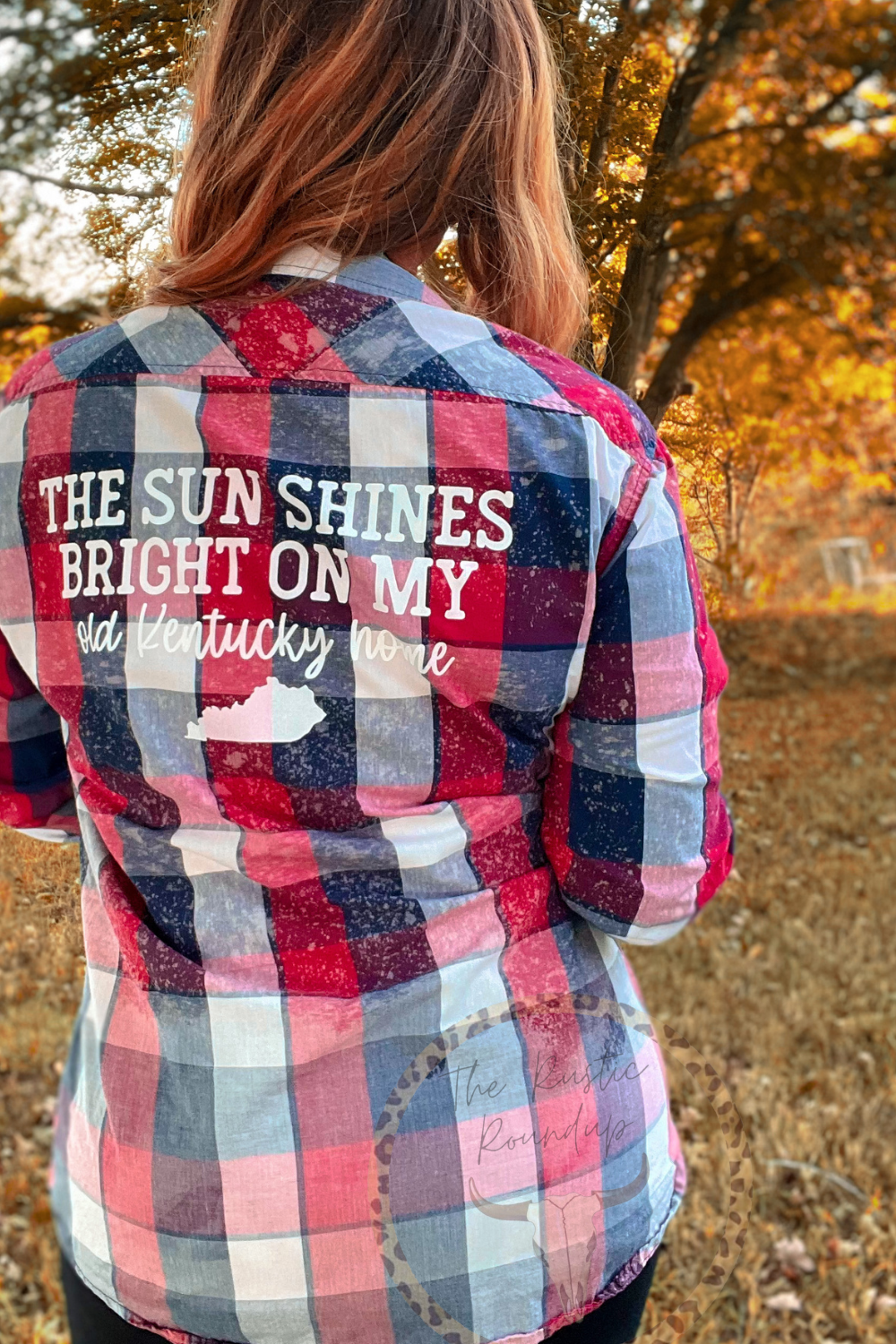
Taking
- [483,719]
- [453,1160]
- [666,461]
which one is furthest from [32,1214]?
[666,461]

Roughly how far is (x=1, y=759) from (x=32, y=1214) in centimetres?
166

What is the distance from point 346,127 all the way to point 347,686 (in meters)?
0.45

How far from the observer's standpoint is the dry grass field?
207cm

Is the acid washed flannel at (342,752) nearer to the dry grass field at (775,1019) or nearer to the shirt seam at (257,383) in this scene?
the shirt seam at (257,383)

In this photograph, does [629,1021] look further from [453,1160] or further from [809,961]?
[809,961]

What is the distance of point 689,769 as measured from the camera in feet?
3.19

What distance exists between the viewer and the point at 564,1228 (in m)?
0.95

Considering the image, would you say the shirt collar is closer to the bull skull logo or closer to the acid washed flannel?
the acid washed flannel

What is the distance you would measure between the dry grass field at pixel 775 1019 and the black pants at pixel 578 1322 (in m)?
0.41

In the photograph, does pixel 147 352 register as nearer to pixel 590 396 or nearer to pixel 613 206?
pixel 590 396

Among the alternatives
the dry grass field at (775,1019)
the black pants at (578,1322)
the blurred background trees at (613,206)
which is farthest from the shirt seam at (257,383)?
the black pants at (578,1322)

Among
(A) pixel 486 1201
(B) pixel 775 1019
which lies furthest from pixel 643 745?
(B) pixel 775 1019

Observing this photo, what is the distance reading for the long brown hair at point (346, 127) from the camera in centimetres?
87

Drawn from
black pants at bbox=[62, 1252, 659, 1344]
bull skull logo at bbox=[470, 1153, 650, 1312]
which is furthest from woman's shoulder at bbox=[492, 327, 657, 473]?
black pants at bbox=[62, 1252, 659, 1344]
